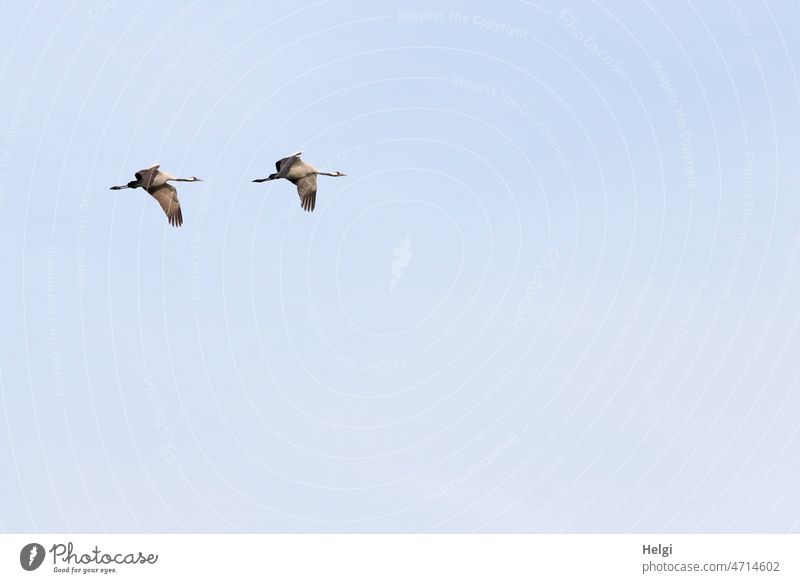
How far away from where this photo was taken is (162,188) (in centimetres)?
6612

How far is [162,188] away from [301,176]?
5563 mm

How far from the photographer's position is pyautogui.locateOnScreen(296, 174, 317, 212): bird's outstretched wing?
6834cm
